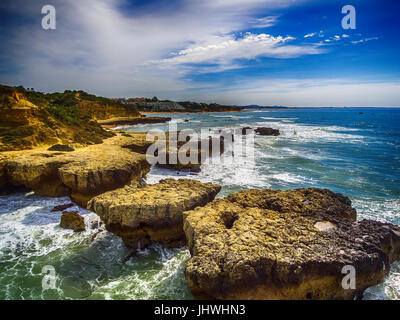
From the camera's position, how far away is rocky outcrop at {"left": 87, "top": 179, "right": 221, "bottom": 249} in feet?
21.4

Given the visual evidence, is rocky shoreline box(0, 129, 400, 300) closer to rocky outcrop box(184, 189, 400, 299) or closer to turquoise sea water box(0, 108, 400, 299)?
rocky outcrop box(184, 189, 400, 299)

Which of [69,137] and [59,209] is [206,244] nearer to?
[59,209]

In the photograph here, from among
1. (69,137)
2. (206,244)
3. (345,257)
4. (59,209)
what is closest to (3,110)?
(69,137)

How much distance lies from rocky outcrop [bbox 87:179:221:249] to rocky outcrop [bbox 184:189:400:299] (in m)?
0.71

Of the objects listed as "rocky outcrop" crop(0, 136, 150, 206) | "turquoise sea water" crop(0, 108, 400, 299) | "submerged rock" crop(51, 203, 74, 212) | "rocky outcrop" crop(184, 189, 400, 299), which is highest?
"rocky outcrop" crop(0, 136, 150, 206)

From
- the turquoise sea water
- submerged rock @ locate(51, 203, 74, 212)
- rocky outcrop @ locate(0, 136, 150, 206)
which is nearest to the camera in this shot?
the turquoise sea water

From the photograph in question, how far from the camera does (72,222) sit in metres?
7.64

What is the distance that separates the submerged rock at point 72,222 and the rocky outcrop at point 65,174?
141cm

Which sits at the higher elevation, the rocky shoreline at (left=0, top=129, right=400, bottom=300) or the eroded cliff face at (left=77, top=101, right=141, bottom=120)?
the eroded cliff face at (left=77, top=101, right=141, bottom=120)

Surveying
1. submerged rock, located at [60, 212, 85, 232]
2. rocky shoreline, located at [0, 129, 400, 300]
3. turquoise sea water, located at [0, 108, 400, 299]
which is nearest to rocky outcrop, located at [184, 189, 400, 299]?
rocky shoreline, located at [0, 129, 400, 300]

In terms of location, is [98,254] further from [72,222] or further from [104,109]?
[104,109]

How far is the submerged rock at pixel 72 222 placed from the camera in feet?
24.9

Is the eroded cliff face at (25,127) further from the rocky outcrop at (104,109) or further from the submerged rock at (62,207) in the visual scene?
the rocky outcrop at (104,109)

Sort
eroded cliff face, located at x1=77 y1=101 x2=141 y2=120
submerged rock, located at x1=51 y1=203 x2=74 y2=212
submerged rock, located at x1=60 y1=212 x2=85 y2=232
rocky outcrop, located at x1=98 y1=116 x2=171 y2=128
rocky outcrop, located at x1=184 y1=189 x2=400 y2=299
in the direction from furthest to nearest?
eroded cliff face, located at x1=77 y1=101 x2=141 y2=120 < rocky outcrop, located at x1=98 y1=116 x2=171 y2=128 < submerged rock, located at x1=51 y1=203 x2=74 y2=212 < submerged rock, located at x1=60 y1=212 x2=85 y2=232 < rocky outcrop, located at x1=184 y1=189 x2=400 y2=299
